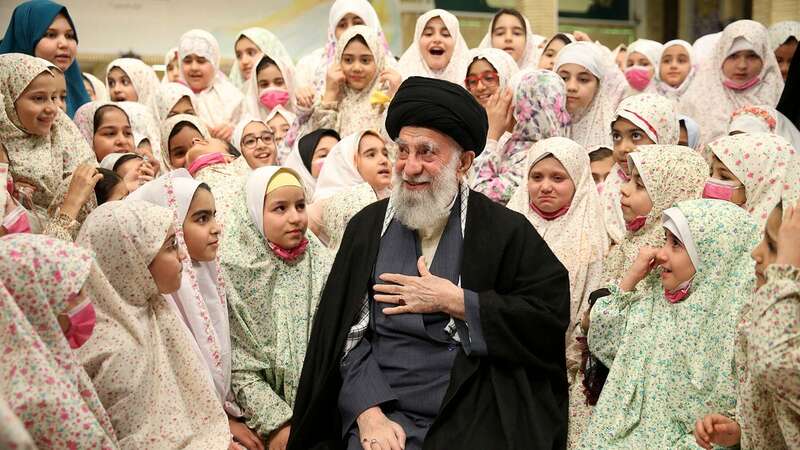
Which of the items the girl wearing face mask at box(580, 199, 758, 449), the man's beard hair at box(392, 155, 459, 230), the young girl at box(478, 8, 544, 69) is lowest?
the girl wearing face mask at box(580, 199, 758, 449)

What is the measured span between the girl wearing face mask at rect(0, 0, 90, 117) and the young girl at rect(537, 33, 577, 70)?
3.36 meters

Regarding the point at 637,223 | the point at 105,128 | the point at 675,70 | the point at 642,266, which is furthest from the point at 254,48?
the point at 642,266

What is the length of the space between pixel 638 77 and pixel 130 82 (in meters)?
4.26

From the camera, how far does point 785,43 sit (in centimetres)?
754

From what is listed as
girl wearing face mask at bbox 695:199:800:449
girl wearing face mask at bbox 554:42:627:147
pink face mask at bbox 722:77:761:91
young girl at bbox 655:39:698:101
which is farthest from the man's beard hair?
young girl at bbox 655:39:698:101

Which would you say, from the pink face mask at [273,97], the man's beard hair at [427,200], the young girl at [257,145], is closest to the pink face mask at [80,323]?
the man's beard hair at [427,200]

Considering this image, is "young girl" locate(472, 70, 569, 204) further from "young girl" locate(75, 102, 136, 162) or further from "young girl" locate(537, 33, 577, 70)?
"young girl" locate(75, 102, 136, 162)

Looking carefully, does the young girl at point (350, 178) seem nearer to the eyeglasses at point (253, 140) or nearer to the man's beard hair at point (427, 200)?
the eyeglasses at point (253, 140)

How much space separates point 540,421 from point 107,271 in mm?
1673

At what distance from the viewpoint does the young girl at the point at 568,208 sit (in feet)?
14.6

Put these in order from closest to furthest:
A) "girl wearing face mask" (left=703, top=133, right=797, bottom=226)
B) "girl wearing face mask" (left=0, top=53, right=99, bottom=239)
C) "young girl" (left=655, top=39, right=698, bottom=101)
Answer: "girl wearing face mask" (left=703, top=133, right=797, bottom=226) < "girl wearing face mask" (left=0, top=53, right=99, bottom=239) < "young girl" (left=655, top=39, right=698, bottom=101)

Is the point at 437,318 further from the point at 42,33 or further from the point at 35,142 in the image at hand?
the point at 42,33

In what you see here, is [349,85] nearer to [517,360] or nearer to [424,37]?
[424,37]

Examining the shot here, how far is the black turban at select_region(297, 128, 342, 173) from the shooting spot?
5980 millimetres
